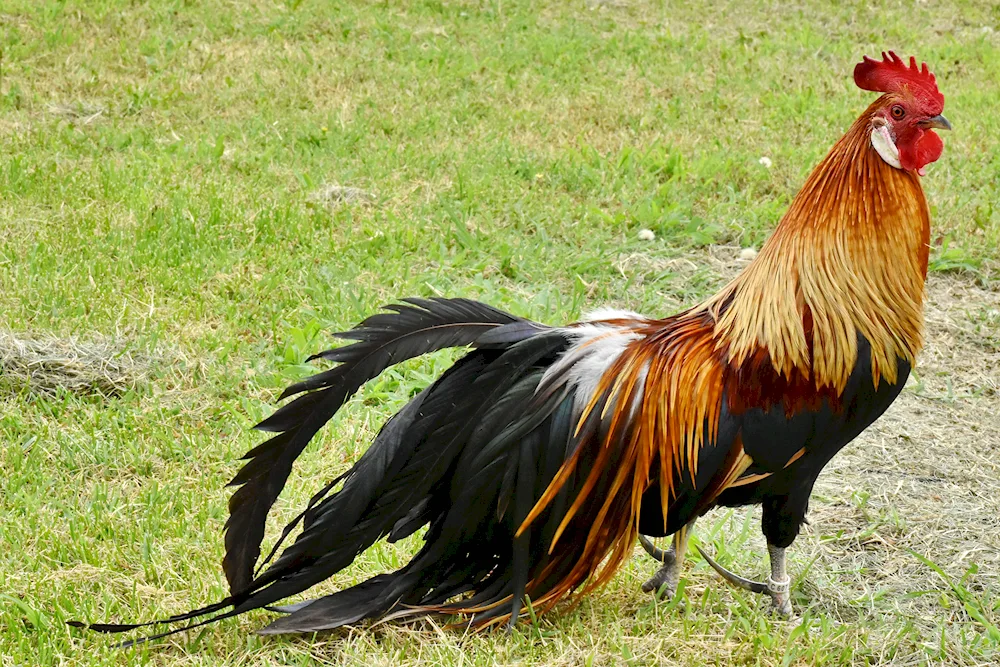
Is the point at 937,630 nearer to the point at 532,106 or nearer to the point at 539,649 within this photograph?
the point at 539,649

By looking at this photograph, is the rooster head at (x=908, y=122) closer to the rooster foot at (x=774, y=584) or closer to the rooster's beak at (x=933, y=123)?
the rooster's beak at (x=933, y=123)

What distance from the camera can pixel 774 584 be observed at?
2.93 m

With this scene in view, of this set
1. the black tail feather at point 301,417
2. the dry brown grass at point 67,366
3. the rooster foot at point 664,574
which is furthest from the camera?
the dry brown grass at point 67,366

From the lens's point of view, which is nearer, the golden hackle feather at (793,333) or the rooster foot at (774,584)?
the golden hackle feather at (793,333)

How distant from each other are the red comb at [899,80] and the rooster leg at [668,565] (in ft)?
4.34

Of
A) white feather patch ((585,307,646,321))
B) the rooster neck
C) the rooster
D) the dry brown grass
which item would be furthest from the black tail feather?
the dry brown grass

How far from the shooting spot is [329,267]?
4789 millimetres

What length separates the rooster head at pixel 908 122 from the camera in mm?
2549

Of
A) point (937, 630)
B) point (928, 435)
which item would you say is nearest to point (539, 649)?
point (937, 630)

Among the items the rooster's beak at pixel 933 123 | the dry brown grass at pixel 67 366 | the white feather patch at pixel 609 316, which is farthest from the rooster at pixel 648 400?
the dry brown grass at pixel 67 366

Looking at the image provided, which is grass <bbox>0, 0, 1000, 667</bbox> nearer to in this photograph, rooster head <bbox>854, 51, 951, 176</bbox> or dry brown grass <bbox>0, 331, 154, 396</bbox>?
dry brown grass <bbox>0, 331, 154, 396</bbox>

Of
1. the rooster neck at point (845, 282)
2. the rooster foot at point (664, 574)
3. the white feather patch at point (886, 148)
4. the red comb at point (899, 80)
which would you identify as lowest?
the rooster foot at point (664, 574)

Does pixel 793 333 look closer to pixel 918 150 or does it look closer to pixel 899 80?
pixel 918 150

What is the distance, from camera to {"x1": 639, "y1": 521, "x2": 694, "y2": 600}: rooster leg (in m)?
2.88
